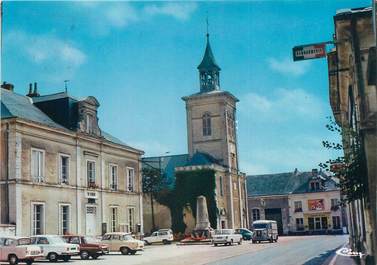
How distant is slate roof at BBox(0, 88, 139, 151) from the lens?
1035 inches

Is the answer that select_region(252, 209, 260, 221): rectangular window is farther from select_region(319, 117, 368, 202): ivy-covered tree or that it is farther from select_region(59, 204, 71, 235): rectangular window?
select_region(319, 117, 368, 202): ivy-covered tree

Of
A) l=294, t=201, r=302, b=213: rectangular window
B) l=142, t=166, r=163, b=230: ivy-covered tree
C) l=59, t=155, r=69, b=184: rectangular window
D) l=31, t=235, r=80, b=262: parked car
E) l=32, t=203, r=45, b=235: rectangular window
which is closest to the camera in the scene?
l=31, t=235, r=80, b=262: parked car

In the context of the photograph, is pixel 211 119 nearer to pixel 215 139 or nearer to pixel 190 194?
pixel 215 139

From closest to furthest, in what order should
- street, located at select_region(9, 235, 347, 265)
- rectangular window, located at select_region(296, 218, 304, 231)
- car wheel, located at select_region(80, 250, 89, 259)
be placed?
1. street, located at select_region(9, 235, 347, 265)
2. car wheel, located at select_region(80, 250, 89, 259)
3. rectangular window, located at select_region(296, 218, 304, 231)

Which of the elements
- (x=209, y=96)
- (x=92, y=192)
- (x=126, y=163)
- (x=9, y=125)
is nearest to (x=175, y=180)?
(x=209, y=96)

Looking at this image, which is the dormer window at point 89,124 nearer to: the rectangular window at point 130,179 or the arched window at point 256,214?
the rectangular window at point 130,179

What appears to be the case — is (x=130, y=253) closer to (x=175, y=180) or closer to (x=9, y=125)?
(x=9, y=125)

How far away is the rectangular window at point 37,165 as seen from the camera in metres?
26.8

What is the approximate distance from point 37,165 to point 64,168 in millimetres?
2534

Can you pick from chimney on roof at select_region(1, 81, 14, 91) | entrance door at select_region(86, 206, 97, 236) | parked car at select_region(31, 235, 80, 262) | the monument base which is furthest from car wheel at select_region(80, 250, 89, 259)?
the monument base

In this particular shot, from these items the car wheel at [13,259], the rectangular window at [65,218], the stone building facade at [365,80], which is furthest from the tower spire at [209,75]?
the stone building facade at [365,80]

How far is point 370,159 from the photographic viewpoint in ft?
34.5

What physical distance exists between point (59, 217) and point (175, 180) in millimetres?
21097

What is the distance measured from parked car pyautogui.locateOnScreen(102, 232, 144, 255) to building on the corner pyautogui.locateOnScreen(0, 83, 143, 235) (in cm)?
325
